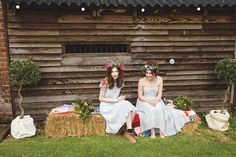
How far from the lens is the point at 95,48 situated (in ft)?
24.2

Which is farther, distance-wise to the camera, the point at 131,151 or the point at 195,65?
the point at 195,65

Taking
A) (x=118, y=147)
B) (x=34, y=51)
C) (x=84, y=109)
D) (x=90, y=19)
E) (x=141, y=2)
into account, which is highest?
(x=141, y=2)

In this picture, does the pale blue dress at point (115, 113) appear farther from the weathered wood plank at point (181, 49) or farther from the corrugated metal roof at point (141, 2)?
the corrugated metal roof at point (141, 2)

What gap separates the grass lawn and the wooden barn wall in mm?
1476

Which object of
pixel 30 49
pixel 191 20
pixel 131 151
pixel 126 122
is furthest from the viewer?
pixel 191 20

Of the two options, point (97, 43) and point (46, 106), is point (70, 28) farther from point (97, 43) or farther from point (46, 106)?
point (46, 106)

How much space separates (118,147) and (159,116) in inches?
47.5

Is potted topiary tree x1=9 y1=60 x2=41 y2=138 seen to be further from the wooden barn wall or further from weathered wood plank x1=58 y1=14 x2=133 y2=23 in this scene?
weathered wood plank x1=58 y1=14 x2=133 y2=23

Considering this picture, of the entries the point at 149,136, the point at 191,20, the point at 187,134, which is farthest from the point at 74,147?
the point at 191,20

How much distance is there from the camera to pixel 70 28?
706 cm

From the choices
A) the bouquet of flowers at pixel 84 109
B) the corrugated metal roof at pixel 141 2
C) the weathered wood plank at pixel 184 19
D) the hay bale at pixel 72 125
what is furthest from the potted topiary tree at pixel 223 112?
the bouquet of flowers at pixel 84 109

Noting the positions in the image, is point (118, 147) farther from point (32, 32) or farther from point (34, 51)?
point (32, 32)

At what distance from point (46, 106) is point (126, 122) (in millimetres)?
2202

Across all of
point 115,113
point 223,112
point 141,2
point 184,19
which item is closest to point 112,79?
point 115,113
